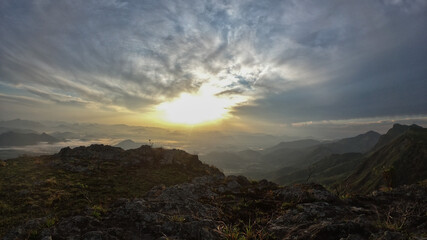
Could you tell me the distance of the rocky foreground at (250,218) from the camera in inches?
372

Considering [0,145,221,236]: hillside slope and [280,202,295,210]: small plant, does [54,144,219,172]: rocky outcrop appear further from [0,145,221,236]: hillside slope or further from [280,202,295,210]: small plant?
[280,202,295,210]: small plant

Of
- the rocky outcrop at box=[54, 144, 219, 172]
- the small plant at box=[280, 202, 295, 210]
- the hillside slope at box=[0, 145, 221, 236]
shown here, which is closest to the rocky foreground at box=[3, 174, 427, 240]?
the small plant at box=[280, 202, 295, 210]

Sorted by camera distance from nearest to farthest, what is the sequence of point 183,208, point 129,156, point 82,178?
point 183,208
point 82,178
point 129,156

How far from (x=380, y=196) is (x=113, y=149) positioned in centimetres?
4298

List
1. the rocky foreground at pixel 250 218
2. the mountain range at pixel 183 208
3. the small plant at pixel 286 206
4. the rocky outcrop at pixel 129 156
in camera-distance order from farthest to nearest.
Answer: the rocky outcrop at pixel 129 156, the small plant at pixel 286 206, the mountain range at pixel 183 208, the rocky foreground at pixel 250 218

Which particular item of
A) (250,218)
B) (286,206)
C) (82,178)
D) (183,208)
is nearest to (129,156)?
(82,178)

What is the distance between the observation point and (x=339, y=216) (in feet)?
41.3

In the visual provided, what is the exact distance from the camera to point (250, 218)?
13.8 metres

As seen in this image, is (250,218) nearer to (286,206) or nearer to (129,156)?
(286,206)

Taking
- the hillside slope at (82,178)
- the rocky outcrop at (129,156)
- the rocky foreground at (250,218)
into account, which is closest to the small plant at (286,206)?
the rocky foreground at (250,218)

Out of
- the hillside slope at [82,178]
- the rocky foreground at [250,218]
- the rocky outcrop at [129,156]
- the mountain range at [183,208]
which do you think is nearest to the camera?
the rocky foreground at [250,218]

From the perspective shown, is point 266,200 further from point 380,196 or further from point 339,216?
point 380,196

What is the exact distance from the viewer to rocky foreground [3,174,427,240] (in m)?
9.46

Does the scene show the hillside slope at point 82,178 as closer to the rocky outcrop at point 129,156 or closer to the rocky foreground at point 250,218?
the rocky outcrop at point 129,156
